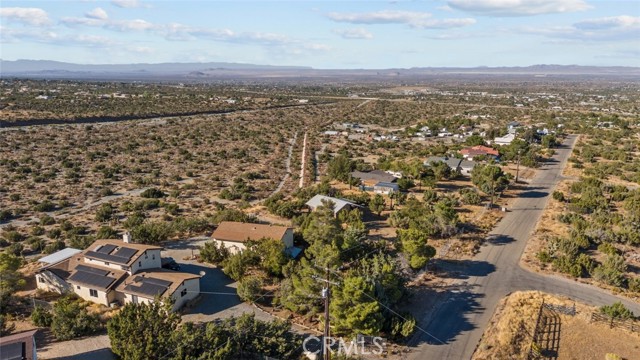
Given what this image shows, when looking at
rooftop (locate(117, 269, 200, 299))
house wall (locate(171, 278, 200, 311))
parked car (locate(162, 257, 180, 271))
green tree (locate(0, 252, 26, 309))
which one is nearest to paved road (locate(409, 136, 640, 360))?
house wall (locate(171, 278, 200, 311))

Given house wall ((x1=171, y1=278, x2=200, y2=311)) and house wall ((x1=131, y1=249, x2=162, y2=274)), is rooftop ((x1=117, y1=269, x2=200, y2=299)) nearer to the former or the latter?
house wall ((x1=171, y1=278, x2=200, y2=311))

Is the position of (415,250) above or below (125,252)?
below

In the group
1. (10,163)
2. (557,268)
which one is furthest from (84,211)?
(557,268)

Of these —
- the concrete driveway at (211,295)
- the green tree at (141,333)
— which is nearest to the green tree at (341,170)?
the concrete driveway at (211,295)

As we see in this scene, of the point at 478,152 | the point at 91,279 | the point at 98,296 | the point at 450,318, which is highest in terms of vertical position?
the point at 478,152

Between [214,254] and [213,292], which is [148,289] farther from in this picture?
[214,254]

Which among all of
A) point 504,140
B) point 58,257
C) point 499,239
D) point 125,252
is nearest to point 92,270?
point 125,252
